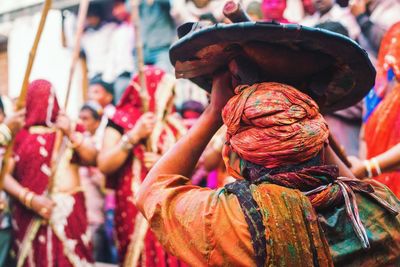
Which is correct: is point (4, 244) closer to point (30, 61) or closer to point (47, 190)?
point (47, 190)

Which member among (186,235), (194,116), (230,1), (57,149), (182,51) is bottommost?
(194,116)

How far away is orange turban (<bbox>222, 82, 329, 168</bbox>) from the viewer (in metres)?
1.53

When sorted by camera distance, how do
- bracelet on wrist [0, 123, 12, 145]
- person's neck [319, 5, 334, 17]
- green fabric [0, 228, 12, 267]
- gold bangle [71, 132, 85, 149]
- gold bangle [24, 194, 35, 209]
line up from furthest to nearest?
person's neck [319, 5, 334, 17]
gold bangle [71, 132, 85, 149]
green fabric [0, 228, 12, 267]
gold bangle [24, 194, 35, 209]
bracelet on wrist [0, 123, 12, 145]

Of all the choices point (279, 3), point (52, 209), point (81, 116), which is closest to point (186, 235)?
point (52, 209)

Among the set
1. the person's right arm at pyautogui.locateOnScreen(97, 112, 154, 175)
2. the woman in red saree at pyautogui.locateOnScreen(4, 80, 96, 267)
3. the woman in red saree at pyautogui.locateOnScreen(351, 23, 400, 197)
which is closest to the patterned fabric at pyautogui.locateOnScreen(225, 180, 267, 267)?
the woman in red saree at pyautogui.locateOnScreen(351, 23, 400, 197)

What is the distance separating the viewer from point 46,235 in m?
3.62

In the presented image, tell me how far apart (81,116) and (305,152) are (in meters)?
4.76

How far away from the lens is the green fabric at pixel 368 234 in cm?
149

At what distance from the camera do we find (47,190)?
3.65 metres

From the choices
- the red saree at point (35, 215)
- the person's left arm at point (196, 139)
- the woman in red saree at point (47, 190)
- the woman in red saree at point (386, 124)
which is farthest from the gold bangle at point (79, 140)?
the person's left arm at point (196, 139)

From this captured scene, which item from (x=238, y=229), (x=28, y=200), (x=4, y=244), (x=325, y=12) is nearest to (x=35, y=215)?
(x=28, y=200)

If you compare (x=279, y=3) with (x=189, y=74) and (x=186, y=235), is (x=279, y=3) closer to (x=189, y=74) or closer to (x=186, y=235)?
(x=189, y=74)

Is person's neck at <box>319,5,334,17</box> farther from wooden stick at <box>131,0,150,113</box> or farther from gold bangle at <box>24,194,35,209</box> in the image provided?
gold bangle at <box>24,194,35,209</box>

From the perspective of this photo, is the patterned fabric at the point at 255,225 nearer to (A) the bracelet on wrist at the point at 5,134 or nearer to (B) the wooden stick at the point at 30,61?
(B) the wooden stick at the point at 30,61
